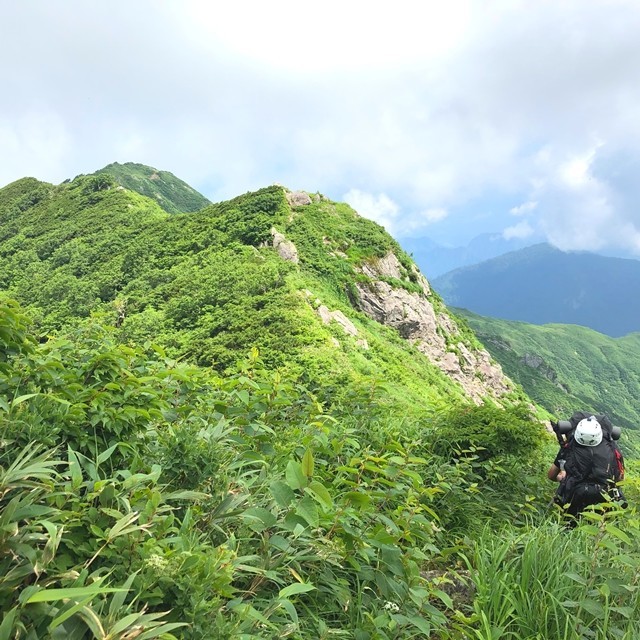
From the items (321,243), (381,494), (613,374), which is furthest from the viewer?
(613,374)

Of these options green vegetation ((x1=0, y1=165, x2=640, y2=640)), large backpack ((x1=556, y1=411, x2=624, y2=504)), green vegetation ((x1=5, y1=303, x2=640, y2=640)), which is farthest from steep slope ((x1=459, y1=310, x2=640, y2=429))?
green vegetation ((x1=5, y1=303, x2=640, y2=640))

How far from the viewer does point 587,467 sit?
17.7 feet

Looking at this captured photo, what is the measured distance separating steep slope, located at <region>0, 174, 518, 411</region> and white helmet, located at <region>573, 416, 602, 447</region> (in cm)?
306

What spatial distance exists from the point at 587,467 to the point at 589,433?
416 mm

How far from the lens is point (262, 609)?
83.6 inches

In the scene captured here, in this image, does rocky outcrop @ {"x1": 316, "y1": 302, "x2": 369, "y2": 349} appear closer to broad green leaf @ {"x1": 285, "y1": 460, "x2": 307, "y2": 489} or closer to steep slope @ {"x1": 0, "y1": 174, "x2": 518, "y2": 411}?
steep slope @ {"x1": 0, "y1": 174, "x2": 518, "y2": 411}

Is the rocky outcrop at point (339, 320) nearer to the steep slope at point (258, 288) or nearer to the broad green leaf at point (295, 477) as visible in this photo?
the steep slope at point (258, 288)

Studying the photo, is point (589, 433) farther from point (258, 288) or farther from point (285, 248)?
point (285, 248)

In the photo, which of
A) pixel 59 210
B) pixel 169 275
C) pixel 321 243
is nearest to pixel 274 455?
pixel 169 275

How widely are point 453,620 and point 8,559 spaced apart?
2837mm

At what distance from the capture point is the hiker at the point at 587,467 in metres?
5.28

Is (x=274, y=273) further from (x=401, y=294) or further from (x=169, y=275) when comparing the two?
(x=401, y=294)

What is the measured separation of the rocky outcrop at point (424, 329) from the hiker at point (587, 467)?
16863 mm

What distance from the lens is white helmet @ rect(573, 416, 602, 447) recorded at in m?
5.49
